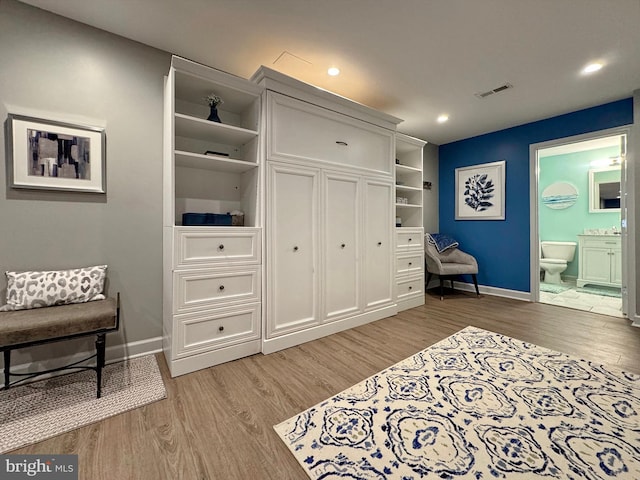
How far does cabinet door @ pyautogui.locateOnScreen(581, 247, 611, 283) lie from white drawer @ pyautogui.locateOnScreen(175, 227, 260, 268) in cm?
592

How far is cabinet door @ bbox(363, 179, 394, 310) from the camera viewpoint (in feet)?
9.97

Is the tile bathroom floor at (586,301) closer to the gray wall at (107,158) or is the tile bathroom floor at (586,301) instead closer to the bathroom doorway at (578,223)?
the bathroom doorway at (578,223)

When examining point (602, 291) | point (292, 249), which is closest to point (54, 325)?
point (292, 249)

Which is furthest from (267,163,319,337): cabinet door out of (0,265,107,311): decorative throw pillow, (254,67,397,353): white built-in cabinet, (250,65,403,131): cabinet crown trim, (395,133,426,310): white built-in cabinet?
(395,133,426,310): white built-in cabinet

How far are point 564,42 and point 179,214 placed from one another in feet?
11.9

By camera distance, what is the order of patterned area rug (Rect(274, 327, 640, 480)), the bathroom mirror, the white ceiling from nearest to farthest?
patterned area rug (Rect(274, 327, 640, 480)) < the white ceiling < the bathroom mirror

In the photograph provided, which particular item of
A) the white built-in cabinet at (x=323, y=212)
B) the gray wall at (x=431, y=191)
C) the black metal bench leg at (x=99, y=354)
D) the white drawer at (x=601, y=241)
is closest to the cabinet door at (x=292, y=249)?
the white built-in cabinet at (x=323, y=212)

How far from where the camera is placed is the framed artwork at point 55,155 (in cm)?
179

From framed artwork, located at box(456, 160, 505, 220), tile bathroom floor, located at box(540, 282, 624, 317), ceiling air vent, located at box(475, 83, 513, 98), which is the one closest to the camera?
ceiling air vent, located at box(475, 83, 513, 98)

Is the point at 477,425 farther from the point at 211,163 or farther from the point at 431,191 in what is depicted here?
the point at 431,191

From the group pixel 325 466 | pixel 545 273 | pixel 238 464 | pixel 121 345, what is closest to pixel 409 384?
pixel 325 466

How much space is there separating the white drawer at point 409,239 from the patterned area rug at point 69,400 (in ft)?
9.59

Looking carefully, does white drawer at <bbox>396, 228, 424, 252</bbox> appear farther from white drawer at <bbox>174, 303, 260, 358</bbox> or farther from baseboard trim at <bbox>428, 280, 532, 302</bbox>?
white drawer at <bbox>174, 303, 260, 358</bbox>

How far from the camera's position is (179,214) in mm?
2326
